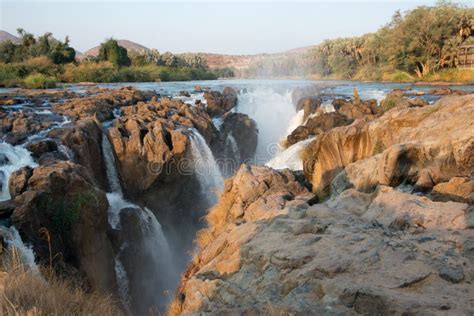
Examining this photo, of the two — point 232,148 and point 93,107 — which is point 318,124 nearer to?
point 232,148

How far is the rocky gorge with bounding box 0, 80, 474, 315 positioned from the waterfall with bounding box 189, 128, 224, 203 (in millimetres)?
60

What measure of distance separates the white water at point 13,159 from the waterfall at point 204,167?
18.7ft

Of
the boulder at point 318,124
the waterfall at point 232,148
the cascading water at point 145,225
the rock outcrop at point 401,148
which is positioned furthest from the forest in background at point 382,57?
the rock outcrop at point 401,148

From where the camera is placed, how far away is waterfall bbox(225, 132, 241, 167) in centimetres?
1915

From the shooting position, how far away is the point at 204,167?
50.4ft

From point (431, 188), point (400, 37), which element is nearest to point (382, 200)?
point (431, 188)

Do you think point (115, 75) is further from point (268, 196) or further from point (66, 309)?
point (66, 309)

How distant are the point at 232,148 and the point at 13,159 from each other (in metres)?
10.7

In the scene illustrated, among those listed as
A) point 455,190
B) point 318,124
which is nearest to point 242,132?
point 318,124

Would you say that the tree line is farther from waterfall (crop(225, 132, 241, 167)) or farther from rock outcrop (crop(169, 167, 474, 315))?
rock outcrop (crop(169, 167, 474, 315))

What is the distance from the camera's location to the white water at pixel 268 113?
21.9m

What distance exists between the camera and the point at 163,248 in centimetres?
1280

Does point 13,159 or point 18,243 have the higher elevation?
point 13,159


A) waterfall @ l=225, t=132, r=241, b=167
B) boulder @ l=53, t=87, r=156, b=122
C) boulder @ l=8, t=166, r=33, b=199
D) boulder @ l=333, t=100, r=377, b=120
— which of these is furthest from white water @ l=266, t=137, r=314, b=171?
boulder @ l=8, t=166, r=33, b=199
